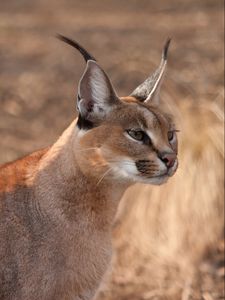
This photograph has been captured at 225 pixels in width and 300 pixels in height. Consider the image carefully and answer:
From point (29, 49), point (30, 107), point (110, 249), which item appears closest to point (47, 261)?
point (110, 249)

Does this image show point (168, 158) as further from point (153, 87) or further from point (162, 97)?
point (162, 97)

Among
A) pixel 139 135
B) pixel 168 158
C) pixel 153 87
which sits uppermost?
pixel 153 87

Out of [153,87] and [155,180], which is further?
[153,87]

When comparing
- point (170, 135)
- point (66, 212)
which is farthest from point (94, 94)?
point (66, 212)

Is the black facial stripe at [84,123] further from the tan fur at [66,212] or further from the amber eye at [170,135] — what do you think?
the amber eye at [170,135]

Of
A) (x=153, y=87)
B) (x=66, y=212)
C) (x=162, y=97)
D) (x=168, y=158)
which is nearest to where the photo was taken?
(x=168, y=158)

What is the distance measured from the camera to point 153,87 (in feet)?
18.1

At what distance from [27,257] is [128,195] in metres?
2.68

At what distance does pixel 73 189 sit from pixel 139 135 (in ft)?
1.51

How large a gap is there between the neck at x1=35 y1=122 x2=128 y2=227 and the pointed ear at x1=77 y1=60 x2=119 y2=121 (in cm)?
13

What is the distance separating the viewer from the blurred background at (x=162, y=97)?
7.41m

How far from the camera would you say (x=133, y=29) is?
13695mm

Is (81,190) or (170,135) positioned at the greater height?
(170,135)

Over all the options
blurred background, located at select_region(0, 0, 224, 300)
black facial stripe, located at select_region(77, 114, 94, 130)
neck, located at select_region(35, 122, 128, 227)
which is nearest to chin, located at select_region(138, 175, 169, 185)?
neck, located at select_region(35, 122, 128, 227)
